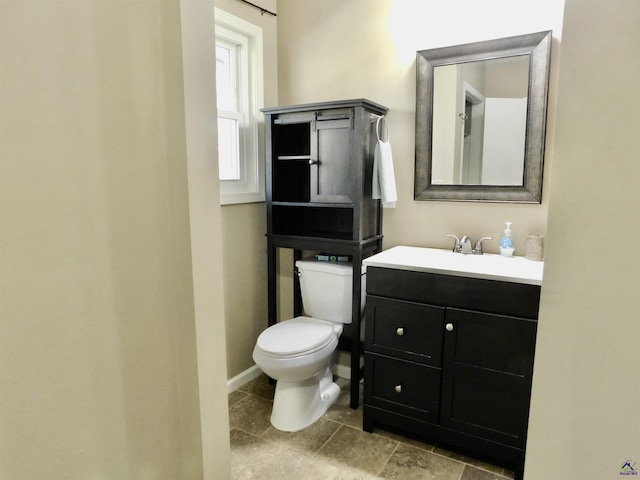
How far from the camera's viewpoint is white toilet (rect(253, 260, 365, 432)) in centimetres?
214

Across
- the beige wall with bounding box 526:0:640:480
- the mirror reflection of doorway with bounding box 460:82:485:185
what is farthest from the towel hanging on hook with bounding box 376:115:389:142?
the beige wall with bounding box 526:0:640:480

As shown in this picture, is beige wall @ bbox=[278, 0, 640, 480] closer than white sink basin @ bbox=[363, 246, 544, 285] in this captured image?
Yes

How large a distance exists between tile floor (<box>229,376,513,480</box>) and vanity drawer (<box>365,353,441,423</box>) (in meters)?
0.18

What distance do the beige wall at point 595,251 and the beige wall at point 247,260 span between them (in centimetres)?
197

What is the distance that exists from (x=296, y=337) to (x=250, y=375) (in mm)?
738

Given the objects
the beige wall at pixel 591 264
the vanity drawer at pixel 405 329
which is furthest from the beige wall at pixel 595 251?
the vanity drawer at pixel 405 329

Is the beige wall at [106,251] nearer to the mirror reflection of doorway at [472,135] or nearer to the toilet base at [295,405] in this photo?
the toilet base at [295,405]

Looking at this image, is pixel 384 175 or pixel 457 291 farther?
pixel 384 175

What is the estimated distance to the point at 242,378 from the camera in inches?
107

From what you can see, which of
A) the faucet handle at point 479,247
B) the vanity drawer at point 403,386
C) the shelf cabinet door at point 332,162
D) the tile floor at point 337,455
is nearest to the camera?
the tile floor at point 337,455

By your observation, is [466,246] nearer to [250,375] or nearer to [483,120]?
[483,120]

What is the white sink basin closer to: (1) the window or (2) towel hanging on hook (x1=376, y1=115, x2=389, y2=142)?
(2) towel hanging on hook (x1=376, y1=115, x2=389, y2=142)

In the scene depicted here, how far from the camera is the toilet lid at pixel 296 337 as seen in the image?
7.00 feet

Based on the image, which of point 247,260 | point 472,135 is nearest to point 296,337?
point 247,260
